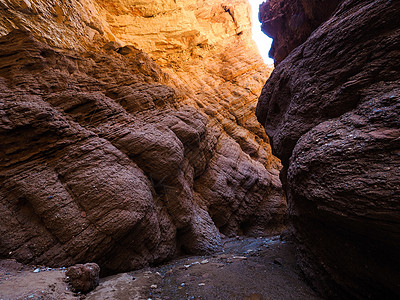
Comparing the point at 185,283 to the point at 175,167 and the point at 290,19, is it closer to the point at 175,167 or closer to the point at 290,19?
the point at 175,167

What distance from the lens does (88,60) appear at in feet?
40.0

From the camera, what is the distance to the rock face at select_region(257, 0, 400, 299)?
3.67 meters

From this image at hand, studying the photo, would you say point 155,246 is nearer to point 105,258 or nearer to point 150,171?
point 105,258

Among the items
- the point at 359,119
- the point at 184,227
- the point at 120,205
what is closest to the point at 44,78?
the point at 120,205

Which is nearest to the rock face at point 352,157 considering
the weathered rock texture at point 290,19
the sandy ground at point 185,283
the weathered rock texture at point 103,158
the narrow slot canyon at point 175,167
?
the narrow slot canyon at point 175,167

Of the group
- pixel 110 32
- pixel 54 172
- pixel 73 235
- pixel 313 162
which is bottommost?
pixel 73 235

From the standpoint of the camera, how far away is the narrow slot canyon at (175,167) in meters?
4.27

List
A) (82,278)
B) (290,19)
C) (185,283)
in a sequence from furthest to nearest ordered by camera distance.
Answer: (290,19) → (185,283) → (82,278)

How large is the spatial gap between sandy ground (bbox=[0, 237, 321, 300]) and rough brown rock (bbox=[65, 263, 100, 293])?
0.17 metres

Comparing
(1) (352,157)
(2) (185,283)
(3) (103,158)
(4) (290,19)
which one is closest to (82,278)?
(2) (185,283)

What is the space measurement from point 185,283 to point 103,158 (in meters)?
6.07

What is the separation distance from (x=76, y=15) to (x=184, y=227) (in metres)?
17.8

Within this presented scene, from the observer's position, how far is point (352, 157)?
4.15 m

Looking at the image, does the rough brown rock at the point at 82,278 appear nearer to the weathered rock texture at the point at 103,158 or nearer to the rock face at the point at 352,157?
the weathered rock texture at the point at 103,158
